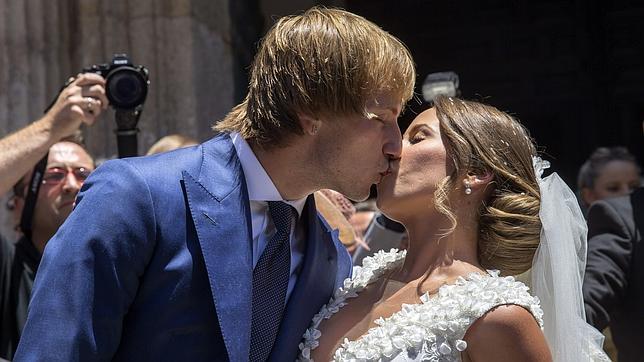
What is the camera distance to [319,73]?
2.53m

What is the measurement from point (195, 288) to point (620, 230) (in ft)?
6.58

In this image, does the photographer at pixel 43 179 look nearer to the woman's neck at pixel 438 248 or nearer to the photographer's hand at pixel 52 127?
the photographer's hand at pixel 52 127

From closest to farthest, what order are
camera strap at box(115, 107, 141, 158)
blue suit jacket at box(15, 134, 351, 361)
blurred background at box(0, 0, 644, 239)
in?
blue suit jacket at box(15, 134, 351, 361) < camera strap at box(115, 107, 141, 158) < blurred background at box(0, 0, 644, 239)

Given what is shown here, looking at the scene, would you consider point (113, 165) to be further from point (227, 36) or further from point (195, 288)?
point (227, 36)

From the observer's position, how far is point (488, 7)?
21.6ft

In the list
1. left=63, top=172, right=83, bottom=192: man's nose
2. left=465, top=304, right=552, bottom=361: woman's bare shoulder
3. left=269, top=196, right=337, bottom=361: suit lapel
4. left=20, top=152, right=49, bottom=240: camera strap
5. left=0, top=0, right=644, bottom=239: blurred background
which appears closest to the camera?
left=465, top=304, right=552, bottom=361: woman's bare shoulder

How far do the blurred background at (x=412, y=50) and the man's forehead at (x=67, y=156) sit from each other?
1.40 meters

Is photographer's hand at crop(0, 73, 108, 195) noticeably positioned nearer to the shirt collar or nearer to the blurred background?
the shirt collar

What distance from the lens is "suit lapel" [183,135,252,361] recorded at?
238 centimetres

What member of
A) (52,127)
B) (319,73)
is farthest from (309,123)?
(52,127)

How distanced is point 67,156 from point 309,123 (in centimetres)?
185

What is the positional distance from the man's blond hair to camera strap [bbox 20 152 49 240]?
1.57 meters

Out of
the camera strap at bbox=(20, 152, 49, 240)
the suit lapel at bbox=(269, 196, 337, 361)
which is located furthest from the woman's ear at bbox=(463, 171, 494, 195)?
the camera strap at bbox=(20, 152, 49, 240)

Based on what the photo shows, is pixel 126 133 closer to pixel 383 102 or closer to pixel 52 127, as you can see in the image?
pixel 52 127
